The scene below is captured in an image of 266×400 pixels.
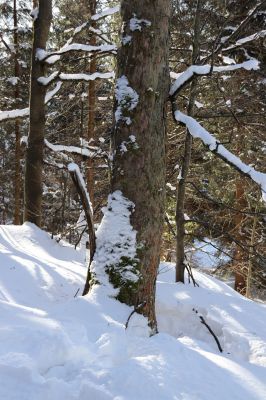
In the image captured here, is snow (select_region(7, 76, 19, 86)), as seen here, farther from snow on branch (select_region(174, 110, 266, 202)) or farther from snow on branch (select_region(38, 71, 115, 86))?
snow on branch (select_region(174, 110, 266, 202))

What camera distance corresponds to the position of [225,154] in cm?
311

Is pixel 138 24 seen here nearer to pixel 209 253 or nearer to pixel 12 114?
pixel 209 253

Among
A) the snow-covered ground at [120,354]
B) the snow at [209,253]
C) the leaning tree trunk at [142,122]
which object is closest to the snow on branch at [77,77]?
the snow at [209,253]

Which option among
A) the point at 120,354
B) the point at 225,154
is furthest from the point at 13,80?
the point at 120,354

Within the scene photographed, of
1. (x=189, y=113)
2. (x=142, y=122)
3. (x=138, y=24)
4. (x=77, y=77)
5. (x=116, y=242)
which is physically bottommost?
(x=116, y=242)

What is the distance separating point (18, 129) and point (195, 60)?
33.7ft

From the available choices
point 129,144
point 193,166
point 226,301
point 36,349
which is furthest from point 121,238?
point 193,166

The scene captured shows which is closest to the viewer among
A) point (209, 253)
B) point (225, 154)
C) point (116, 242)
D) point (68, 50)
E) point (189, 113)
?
point (225, 154)

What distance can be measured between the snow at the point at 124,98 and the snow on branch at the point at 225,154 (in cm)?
45

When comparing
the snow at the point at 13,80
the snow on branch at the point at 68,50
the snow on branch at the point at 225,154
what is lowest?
the snow on branch at the point at 225,154

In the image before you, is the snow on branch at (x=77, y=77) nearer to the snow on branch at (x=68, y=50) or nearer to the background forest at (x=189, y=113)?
the background forest at (x=189, y=113)

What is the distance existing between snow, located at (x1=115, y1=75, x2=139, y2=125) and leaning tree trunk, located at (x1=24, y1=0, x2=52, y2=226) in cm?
531

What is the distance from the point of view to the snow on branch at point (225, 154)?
2953 mm

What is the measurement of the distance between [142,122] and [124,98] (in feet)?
0.83
